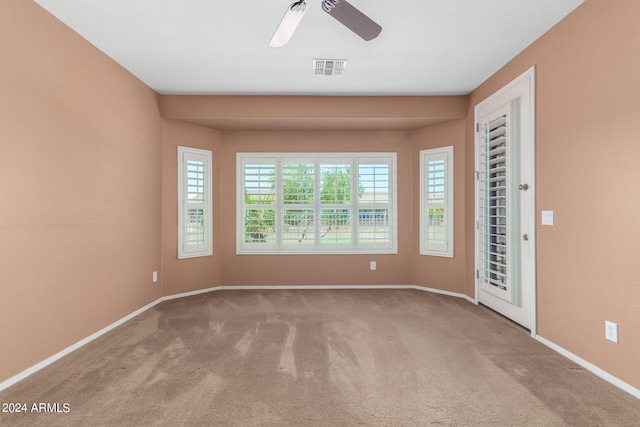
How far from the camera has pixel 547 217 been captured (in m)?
2.60

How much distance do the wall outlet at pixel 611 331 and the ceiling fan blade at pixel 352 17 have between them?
7.91 feet

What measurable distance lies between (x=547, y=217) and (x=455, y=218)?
1.56 m

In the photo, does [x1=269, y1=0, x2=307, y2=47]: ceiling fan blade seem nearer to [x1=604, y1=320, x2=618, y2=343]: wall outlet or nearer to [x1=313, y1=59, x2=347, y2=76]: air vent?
[x1=313, y1=59, x2=347, y2=76]: air vent

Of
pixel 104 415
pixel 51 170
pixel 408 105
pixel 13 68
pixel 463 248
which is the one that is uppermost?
pixel 408 105

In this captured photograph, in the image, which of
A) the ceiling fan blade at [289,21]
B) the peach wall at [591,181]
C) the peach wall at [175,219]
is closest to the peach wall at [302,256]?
the peach wall at [175,219]

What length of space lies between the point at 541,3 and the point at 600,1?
0.34 metres

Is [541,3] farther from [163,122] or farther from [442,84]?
[163,122]

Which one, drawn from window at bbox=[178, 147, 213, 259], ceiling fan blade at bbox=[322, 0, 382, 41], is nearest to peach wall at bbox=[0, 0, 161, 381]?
window at bbox=[178, 147, 213, 259]

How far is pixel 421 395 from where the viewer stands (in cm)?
191

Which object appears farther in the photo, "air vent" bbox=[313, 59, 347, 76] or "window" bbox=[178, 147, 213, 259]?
"window" bbox=[178, 147, 213, 259]

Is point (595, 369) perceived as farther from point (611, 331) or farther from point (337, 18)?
point (337, 18)

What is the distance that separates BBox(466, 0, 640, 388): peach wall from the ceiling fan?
1.54 meters

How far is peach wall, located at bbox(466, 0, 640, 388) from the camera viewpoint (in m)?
1.94

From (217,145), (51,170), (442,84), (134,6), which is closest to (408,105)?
(442,84)
